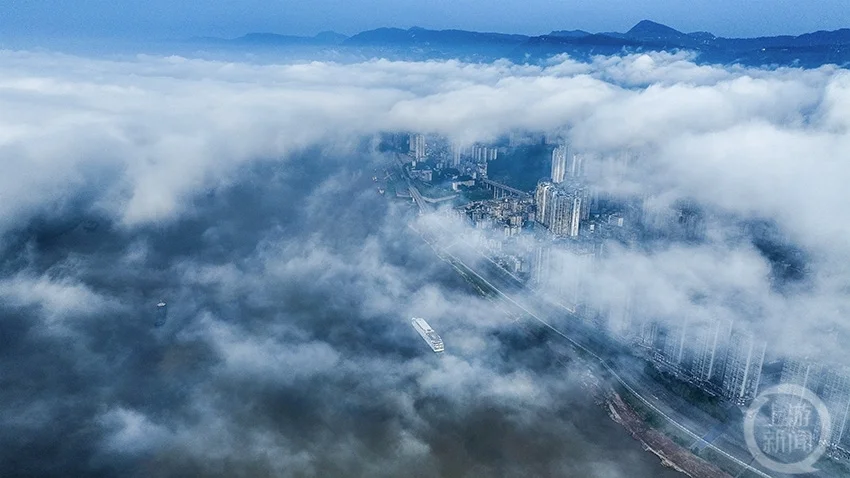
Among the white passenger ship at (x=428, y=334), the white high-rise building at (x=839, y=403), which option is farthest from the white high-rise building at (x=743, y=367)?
the white passenger ship at (x=428, y=334)

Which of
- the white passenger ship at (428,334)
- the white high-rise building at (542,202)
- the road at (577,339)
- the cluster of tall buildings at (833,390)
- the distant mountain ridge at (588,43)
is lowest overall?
the road at (577,339)

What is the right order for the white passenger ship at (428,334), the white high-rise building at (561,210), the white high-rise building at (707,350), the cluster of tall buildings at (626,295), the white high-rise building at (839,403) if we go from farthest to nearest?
the white high-rise building at (561,210)
the white passenger ship at (428,334)
the white high-rise building at (707,350)
the cluster of tall buildings at (626,295)
the white high-rise building at (839,403)

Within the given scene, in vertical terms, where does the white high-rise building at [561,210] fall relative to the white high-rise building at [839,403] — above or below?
above

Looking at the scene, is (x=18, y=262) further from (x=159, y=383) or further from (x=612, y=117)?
(x=612, y=117)

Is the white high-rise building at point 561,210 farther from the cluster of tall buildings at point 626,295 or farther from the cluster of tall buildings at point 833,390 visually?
the cluster of tall buildings at point 833,390

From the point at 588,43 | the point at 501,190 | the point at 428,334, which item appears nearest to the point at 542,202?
the point at 501,190

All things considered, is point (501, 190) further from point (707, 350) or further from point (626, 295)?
point (707, 350)

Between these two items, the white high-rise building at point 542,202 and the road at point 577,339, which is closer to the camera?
the road at point 577,339
